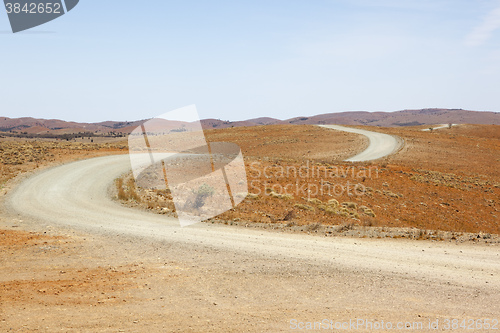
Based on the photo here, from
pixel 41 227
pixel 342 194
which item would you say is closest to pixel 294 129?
pixel 342 194

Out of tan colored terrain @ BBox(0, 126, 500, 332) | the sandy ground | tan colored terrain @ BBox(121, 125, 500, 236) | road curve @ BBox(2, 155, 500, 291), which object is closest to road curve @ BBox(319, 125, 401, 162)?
tan colored terrain @ BBox(121, 125, 500, 236)

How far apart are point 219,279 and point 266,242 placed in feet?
11.7

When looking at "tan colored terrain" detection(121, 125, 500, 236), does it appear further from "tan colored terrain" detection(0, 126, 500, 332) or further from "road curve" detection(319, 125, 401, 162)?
"road curve" detection(319, 125, 401, 162)

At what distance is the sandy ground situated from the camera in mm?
7195

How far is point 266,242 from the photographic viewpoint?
1240 centimetres

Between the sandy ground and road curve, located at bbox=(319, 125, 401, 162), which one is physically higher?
the sandy ground

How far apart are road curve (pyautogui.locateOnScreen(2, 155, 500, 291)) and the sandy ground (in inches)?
2.1

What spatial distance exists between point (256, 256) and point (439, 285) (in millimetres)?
4747

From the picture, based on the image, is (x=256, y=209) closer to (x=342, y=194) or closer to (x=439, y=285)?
(x=342, y=194)

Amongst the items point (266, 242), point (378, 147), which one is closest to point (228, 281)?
point (266, 242)

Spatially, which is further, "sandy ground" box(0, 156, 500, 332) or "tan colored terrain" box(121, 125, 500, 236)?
"tan colored terrain" box(121, 125, 500, 236)

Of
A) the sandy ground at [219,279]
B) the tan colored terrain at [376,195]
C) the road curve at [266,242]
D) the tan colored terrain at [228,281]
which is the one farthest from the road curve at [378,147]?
the sandy ground at [219,279]

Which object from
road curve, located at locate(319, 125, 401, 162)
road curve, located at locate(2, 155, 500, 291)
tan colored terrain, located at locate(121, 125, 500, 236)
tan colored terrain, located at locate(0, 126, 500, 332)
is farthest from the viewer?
road curve, located at locate(319, 125, 401, 162)

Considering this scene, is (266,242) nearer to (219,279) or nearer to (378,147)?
(219,279)
